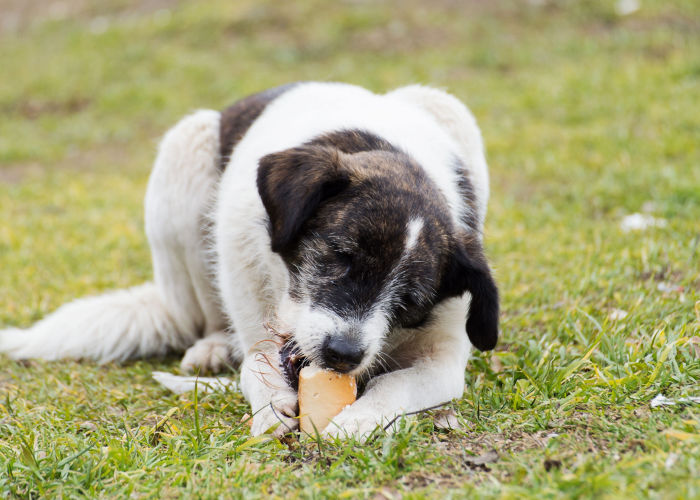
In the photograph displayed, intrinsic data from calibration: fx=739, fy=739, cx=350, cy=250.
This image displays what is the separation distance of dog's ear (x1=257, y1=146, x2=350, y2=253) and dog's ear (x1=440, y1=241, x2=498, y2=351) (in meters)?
0.66

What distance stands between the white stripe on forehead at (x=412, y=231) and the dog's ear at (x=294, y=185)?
1.23ft

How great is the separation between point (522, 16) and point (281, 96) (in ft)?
33.2

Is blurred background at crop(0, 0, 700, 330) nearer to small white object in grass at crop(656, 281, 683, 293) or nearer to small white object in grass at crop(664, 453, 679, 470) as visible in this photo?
small white object in grass at crop(656, 281, 683, 293)

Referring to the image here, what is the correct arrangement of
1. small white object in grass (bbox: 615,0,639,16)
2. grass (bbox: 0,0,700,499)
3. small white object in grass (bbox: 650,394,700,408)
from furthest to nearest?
small white object in grass (bbox: 615,0,639,16)
small white object in grass (bbox: 650,394,700,408)
grass (bbox: 0,0,700,499)

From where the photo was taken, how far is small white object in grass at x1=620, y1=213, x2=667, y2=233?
6205 mm

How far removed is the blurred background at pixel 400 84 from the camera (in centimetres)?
627

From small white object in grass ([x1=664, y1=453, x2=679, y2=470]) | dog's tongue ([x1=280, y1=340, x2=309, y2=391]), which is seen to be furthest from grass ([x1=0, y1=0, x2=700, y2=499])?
dog's tongue ([x1=280, y1=340, x2=309, y2=391])

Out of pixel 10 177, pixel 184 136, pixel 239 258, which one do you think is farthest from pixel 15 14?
pixel 239 258

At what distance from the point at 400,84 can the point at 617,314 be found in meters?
8.14

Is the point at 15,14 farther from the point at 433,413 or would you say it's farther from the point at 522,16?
the point at 433,413

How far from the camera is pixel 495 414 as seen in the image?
3.35 meters

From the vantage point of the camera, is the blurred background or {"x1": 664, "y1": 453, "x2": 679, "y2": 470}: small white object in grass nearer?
{"x1": 664, "y1": 453, "x2": 679, "y2": 470}: small white object in grass

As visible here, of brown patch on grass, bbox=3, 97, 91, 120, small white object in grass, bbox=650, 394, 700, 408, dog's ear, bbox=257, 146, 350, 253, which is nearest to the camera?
small white object in grass, bbox=650, 394, 700, 408

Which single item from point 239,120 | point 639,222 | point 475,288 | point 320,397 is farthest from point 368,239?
point 639,222
